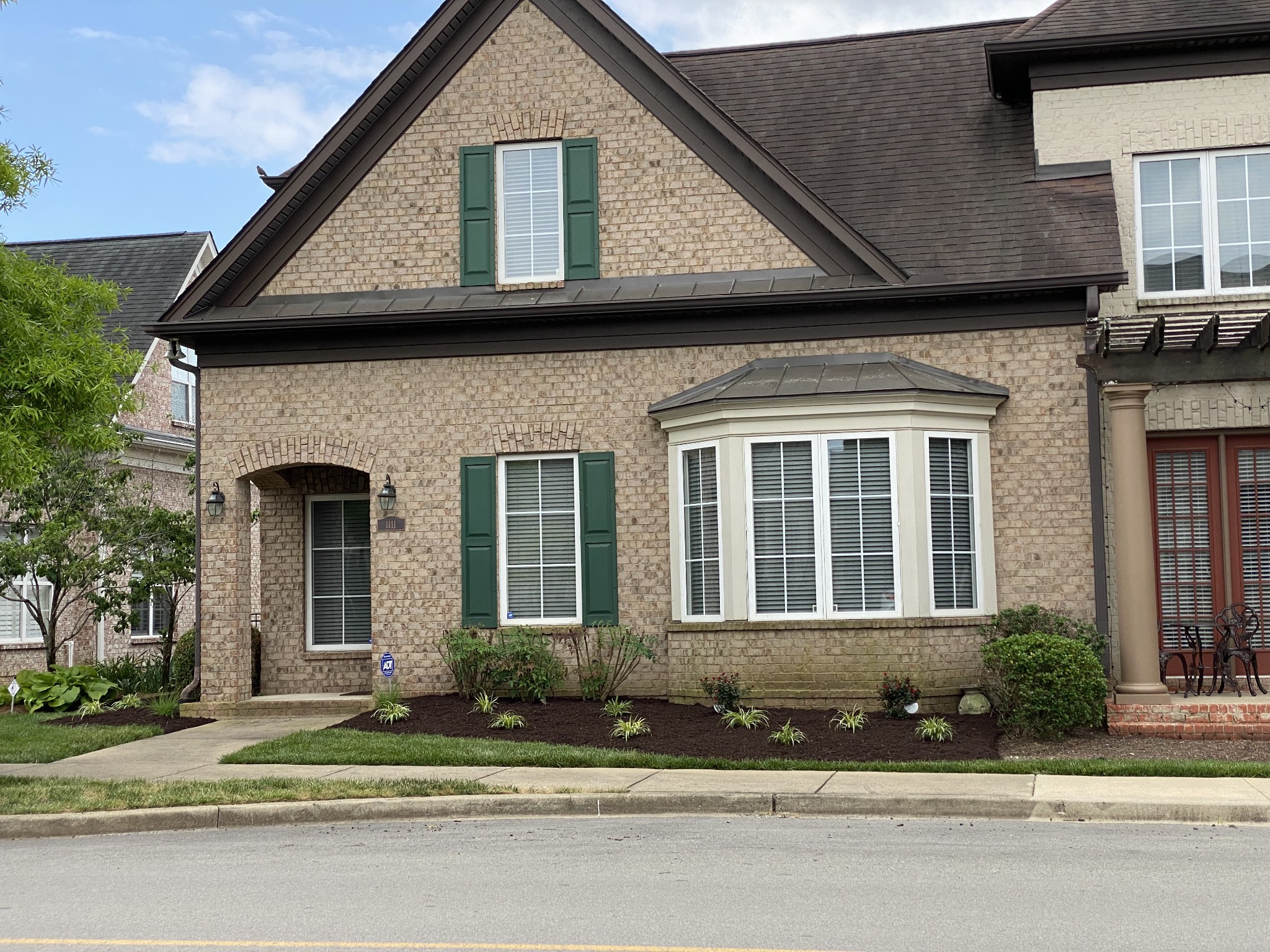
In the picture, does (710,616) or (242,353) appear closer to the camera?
(710,616)

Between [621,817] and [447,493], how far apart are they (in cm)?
622

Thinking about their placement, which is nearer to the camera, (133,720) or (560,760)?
(560,760)

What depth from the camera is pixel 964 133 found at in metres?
16.0

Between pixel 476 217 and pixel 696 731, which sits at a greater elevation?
pixel 476 217

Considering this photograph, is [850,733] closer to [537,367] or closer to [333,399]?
→ [537,367]

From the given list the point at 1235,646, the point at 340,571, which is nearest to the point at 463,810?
the point at 340,571

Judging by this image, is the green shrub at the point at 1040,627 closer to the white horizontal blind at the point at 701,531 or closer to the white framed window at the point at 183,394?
the white horizontal blind at the point at 701,531

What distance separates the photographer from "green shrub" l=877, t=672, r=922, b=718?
1319cm

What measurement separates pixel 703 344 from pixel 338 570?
5.31m

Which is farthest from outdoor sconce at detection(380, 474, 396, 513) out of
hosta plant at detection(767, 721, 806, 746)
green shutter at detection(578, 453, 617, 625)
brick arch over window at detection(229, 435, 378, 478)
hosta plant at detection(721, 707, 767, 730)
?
hosta plant at detection(767, 721, 806, 746)

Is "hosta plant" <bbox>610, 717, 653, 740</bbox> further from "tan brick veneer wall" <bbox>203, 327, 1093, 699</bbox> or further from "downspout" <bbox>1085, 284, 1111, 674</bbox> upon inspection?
"downspout" <bbox>1085, 284, 1111, 674</bbox>

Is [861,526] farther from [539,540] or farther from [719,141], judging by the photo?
[719,141]

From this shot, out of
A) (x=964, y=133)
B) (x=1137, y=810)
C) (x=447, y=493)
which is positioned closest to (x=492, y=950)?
(x=1137, y=810)

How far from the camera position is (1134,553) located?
493 inches
